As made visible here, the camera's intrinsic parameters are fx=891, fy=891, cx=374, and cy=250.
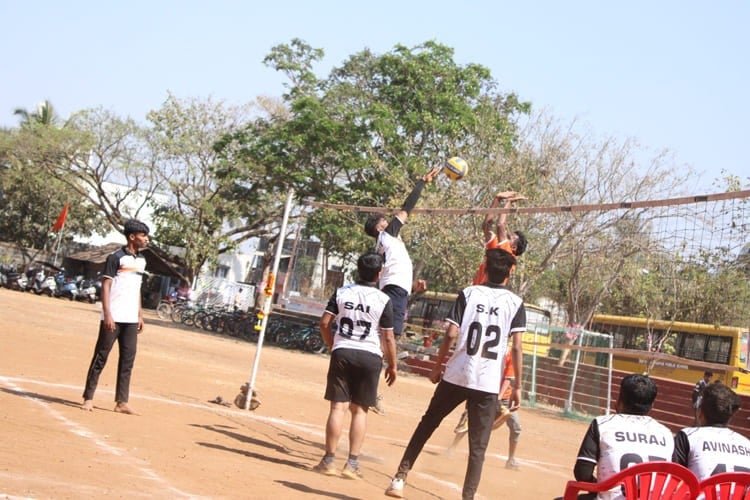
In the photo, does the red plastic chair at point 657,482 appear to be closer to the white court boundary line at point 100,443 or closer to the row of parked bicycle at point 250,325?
the white court boundary line at point 100,443

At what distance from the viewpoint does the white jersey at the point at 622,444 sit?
427 cm

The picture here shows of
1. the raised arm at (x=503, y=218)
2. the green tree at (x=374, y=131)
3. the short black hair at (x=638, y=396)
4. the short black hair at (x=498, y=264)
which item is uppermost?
the green tree at (x=374, y=131)

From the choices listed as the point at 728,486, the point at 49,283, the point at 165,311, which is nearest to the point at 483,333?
the point at 728,486

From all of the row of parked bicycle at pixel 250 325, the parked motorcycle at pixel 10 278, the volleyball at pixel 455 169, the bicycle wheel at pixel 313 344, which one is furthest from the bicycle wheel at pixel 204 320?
the volleyball at pixel 455 169

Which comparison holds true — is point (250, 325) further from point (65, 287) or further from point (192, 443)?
point (192, 443)

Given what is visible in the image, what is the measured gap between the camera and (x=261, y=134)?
39438 millimetres

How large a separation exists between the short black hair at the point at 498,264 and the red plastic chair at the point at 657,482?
2.82 metres

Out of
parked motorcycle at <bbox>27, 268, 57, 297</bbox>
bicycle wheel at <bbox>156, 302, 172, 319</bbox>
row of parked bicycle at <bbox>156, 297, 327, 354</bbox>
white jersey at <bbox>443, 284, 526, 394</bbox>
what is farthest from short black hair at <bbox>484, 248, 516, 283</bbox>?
parked motorcycle at <bbox>27, 268, 57, 297</bbox>

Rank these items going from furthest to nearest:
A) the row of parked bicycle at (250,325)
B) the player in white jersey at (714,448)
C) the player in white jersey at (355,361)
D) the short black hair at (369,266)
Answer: the row of parked bicycle at (250,325) < the short black hair at (369,266) < the player in white jersey at (355,361) < the player in white jersey at (714,448)

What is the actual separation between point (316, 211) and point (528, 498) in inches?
1096

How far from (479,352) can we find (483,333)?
0.14m

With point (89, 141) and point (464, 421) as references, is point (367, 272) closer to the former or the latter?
point (464, 421)

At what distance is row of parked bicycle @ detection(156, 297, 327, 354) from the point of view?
1291 inches

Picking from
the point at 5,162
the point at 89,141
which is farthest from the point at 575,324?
the point at 5,162
